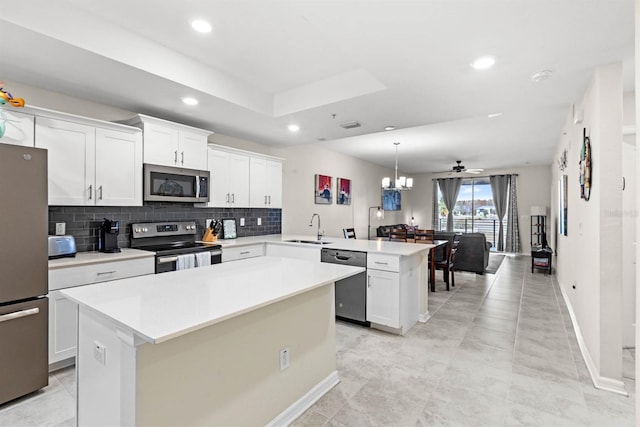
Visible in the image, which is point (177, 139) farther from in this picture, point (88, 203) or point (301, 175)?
point (301, 175)

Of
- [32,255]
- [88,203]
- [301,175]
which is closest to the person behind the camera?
[32,255]

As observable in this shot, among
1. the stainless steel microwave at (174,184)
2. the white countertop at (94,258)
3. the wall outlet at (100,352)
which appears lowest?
the wall outlet at (100,352)

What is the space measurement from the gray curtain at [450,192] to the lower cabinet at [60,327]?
9899 millimetres

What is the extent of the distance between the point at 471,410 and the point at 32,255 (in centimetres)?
311

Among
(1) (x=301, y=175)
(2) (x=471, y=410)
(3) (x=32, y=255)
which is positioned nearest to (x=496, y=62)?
(2) (x=471, y=410)

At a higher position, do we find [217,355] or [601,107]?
[601,107]

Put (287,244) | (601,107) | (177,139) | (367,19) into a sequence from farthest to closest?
(287,244) → (177,139) → (601,107) → (367,19)

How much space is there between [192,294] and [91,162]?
2.09 meters

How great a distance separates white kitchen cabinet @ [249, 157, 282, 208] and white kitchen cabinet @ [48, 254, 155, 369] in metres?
2.11

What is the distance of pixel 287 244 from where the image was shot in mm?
4043

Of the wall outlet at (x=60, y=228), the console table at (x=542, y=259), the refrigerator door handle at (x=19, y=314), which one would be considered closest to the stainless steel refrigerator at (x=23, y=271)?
the refrigerator door handle at (x=19, y=314)

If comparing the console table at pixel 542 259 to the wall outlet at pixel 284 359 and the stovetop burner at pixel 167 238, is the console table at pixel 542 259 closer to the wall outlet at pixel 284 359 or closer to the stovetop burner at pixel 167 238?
the stovetop burner at pixel 167 238

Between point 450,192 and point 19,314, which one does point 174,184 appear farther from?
point 450,192

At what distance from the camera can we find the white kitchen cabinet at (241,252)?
3.75 meters
